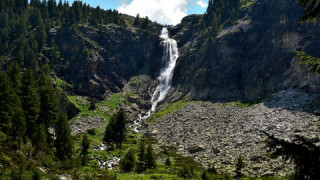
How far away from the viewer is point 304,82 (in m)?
67.6

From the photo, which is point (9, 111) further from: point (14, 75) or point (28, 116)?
point (14, 75)

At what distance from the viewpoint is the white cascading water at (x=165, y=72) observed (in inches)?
4422

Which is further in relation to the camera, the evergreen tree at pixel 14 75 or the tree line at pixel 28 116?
the evergreen tree at pixel 14 75

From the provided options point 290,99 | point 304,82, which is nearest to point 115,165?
point 290,99

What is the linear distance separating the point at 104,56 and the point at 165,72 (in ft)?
112

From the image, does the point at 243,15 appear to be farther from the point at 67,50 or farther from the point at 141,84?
the point at 67,50

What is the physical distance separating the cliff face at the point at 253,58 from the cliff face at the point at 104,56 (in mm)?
28733

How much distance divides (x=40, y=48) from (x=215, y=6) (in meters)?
105

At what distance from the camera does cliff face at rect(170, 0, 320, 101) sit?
76562mm

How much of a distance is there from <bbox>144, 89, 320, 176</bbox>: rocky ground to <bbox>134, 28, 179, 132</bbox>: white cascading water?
27696 mm

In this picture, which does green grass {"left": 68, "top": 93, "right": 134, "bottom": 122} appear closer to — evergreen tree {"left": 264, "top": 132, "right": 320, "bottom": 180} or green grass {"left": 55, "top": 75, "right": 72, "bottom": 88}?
green grass {"left": 55, "top": 75, "right": 72, "bottom": 88}

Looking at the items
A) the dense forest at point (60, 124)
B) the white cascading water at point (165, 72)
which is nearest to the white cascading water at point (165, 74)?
the white cascading water at point (165, 72)

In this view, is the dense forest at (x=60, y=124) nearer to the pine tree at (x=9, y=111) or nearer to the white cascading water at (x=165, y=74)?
the pine tree at (x=9, y=111)

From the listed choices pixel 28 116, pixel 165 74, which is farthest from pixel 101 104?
pixel 28 116
